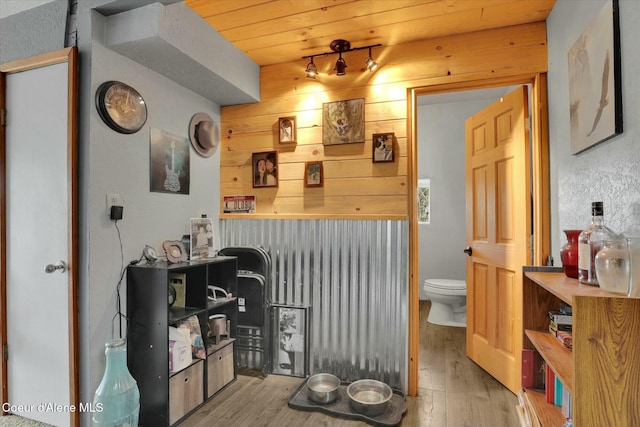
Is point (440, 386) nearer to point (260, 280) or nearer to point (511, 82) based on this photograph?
point (260, 280)

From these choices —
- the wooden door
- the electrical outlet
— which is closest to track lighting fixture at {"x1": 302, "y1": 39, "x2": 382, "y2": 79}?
the wooden door

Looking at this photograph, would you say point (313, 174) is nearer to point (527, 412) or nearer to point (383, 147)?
point (383, 147)

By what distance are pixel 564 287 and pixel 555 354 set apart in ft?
1.10

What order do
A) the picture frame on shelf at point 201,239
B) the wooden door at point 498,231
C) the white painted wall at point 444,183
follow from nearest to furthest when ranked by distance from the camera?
the wooden door at point 498,231, the picture frame on shelf at point 201,239, the white painted wall at point 444,183

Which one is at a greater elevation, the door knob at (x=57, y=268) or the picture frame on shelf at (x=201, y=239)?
the picture frame on shelf at (x=201, y=239)

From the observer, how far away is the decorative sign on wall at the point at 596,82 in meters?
1.25

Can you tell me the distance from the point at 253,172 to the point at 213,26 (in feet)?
3.45

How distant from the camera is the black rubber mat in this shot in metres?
2.05

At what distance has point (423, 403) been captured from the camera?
7.52 feet

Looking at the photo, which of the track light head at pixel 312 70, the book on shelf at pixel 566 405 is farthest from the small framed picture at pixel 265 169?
the book on shelf at pixel 566 405

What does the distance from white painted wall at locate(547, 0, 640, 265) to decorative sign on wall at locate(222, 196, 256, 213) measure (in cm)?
208

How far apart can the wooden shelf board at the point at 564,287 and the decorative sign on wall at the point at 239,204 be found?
1.97 meters

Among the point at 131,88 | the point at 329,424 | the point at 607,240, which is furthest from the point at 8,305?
the point at 607,240

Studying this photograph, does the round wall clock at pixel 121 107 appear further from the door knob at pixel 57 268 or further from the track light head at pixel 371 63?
the track light head at pixel 371 63
